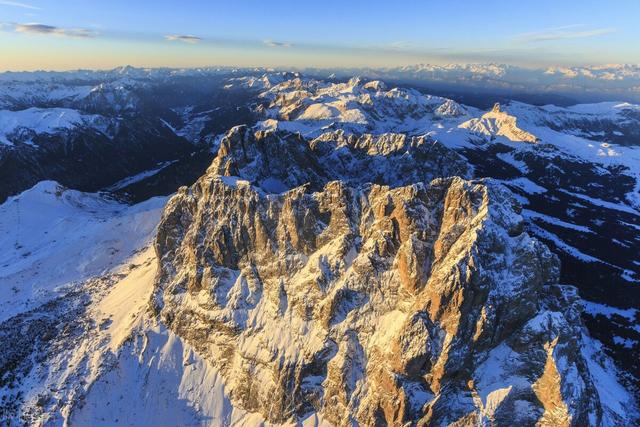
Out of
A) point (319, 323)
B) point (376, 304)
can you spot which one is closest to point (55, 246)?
point (319, 323)

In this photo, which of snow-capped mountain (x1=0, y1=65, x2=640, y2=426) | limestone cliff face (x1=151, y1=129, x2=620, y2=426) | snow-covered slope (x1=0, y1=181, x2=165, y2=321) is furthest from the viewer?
snow-covered slope (x1=0, y1=181, x2=165, y2=321)

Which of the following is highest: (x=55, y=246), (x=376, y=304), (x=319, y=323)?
(x=376, y=304)

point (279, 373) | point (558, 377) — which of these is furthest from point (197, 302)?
point (558, 377)

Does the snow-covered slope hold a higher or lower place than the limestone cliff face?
lower

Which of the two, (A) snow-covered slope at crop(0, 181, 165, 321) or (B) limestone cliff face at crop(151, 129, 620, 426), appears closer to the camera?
(B) limestone cliff face at crop(151, 129, 620, 426)

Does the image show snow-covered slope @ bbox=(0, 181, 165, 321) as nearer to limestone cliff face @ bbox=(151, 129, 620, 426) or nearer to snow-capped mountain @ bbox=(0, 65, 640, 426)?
snow-capped mountain @ bbox=(0, 65, 640, 426)

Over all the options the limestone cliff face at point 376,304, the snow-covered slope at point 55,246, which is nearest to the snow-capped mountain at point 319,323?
the limestone cliff face at point 376,304

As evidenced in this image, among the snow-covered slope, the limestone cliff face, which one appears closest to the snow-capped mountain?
the limestone cliff face

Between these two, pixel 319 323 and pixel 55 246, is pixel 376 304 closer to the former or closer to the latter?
pixel 319 323

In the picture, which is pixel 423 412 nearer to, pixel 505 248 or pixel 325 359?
pixel 325 359
